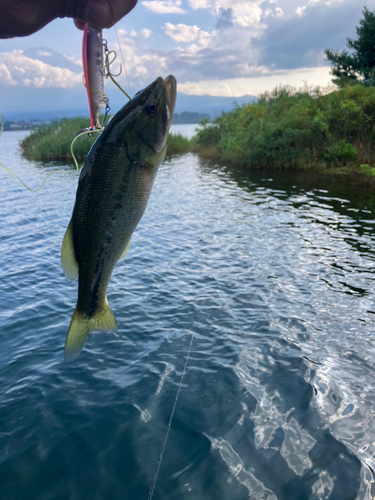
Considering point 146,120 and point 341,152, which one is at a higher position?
point 146,120

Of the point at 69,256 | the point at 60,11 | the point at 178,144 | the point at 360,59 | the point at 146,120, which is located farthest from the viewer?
the point at 178,144

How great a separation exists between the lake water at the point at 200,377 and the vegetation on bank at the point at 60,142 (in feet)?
65.5

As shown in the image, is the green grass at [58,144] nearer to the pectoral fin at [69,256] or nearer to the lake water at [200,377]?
the lake water at [200,377]

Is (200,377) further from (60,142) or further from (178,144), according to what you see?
(178,144)

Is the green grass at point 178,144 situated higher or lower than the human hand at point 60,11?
lower

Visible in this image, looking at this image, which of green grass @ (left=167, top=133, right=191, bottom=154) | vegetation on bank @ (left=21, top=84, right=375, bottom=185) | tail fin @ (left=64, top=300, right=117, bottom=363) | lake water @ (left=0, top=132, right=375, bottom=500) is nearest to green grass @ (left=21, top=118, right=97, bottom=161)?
vegetation on bank @ (left=21, top=84, right=375, bottom=185)

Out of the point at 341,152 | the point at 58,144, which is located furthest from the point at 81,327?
the point at 58,144

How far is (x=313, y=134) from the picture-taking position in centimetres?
2256

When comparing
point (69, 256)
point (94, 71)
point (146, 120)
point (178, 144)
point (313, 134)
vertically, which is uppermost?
point (94, 71)

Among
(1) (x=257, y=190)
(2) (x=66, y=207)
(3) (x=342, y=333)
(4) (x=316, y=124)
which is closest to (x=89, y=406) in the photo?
(3) (x=342, y=333)

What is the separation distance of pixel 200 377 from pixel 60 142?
99.3ft

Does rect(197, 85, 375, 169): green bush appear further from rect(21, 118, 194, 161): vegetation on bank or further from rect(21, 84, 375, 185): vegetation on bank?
rect(21, 118, 194, 161): vegetation on bank

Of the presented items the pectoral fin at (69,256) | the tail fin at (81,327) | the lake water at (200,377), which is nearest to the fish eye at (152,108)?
the pectoral fin at (69,256)

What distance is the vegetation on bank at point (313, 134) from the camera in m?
21.2
